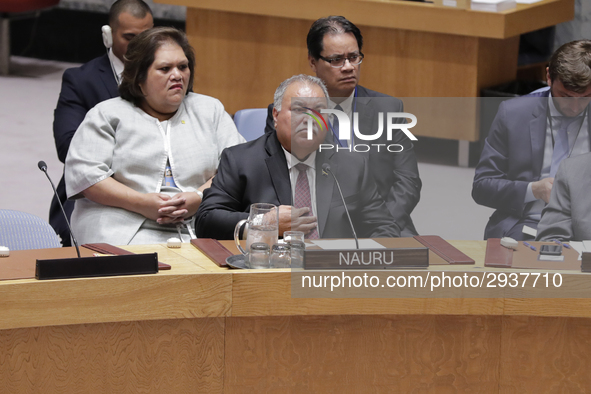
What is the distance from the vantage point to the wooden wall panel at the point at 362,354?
1820 millimetres

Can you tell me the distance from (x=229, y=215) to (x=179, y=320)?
1.91 ft

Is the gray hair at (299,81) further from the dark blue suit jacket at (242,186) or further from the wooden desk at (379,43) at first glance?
the wooden desk at (379,43)

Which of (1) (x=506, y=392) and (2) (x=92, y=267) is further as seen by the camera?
(1) (x=506, y=392)

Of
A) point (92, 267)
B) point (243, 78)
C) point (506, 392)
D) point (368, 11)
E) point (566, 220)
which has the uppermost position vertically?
point (368, 11)

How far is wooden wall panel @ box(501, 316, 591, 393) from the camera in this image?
182 cm

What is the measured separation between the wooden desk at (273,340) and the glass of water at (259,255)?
6cm

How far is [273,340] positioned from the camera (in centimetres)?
182

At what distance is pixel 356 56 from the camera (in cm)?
304

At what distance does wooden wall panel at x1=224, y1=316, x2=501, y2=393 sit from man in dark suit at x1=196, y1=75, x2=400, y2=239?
208 millimetres

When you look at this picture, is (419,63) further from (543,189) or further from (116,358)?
(116,358)

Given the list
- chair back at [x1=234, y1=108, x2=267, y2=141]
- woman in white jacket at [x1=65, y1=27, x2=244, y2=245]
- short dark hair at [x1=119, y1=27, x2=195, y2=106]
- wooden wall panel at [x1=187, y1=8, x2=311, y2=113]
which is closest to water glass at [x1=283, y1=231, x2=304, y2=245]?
woman in white jacket at [x1=65, y1=27, x2=244, y2=245]

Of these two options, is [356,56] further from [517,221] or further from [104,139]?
[517,221]

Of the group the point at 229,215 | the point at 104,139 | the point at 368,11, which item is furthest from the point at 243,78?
the point at 229,215

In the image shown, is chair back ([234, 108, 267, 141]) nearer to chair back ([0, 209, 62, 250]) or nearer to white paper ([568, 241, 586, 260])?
chair back ([0, 209, 62, 250])
